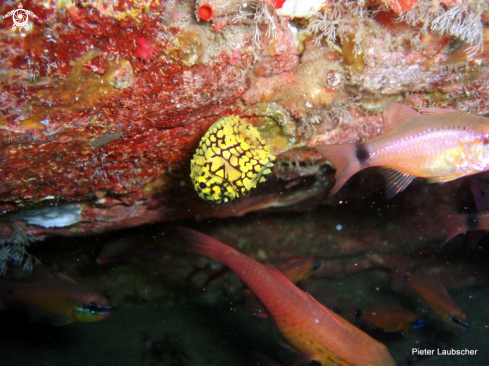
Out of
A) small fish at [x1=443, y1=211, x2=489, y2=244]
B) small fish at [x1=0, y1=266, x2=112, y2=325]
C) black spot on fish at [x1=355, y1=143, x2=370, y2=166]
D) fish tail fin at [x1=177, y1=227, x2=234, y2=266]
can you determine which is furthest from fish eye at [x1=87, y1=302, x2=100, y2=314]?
small fish at [x1=443, y1=211, x2=489, y2=244]

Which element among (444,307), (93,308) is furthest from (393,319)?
(93,308)

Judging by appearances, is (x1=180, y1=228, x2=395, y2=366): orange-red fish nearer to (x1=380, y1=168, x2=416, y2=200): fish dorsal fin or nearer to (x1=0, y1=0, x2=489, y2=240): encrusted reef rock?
(x1=0, y1=0, x2=489, y2=240): encrusted reef rock

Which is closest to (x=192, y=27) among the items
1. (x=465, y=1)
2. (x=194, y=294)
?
(x=465, y=1)

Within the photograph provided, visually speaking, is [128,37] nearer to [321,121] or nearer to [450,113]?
[321,121]

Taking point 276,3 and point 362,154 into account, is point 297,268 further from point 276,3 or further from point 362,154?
point 276,3

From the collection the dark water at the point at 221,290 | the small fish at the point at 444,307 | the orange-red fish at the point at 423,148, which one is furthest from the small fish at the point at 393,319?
the orange-red fish at the point at 423,148

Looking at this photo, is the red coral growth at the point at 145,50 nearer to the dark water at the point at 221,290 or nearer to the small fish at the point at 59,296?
the dark water at the point at 221,290
